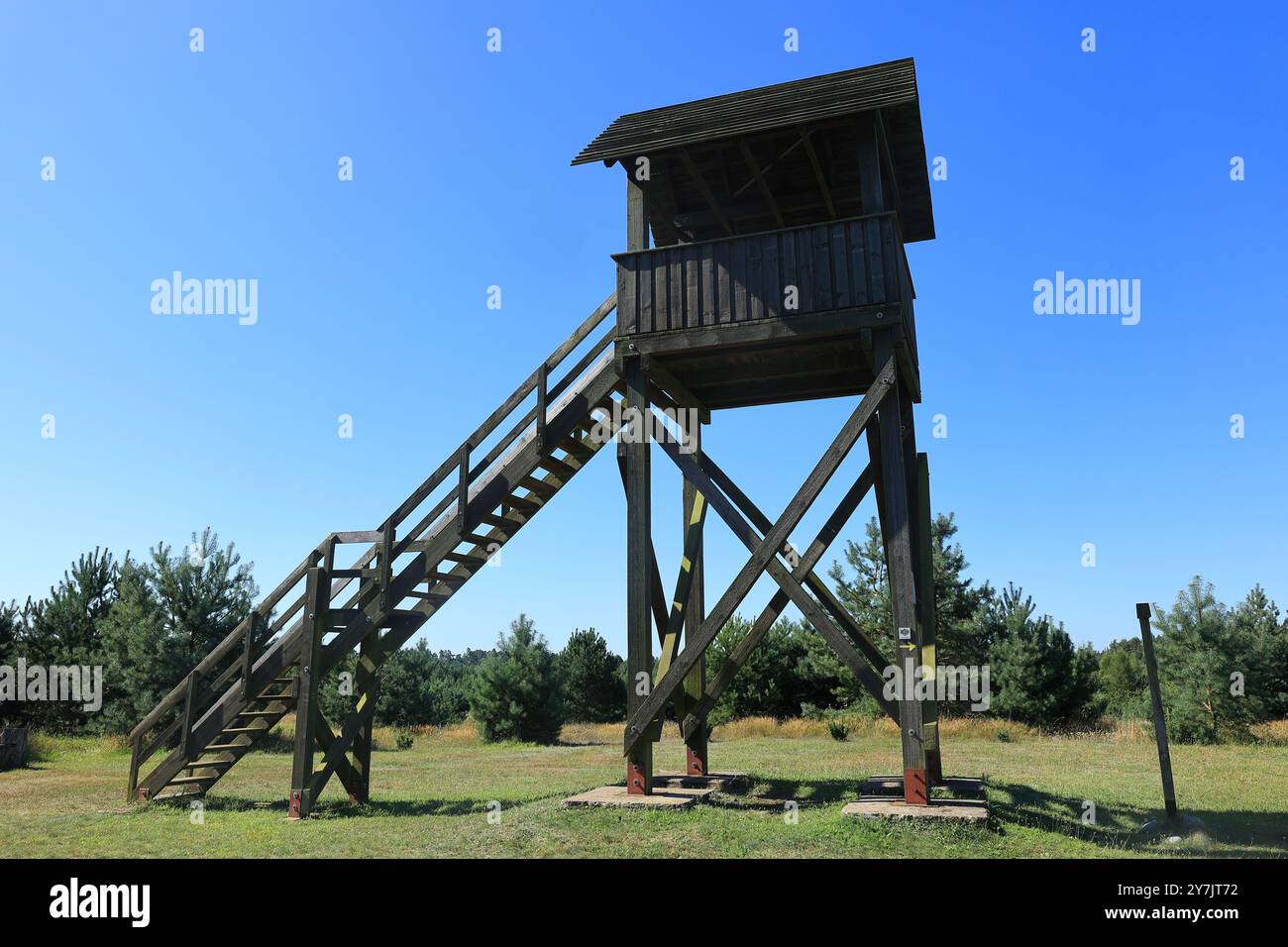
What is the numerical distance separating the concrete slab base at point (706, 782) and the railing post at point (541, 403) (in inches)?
208

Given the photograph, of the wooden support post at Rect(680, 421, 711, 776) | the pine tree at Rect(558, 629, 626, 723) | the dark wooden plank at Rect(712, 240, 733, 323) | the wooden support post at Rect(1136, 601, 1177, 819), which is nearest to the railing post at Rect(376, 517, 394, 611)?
the wooden support post at Rect(680, 421, 711, 776)

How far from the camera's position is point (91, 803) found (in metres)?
13.5

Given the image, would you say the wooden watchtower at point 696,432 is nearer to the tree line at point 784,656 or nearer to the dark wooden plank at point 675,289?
the dark wooden plank at point 675,289

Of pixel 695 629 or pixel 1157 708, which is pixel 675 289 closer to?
pixel 695 629

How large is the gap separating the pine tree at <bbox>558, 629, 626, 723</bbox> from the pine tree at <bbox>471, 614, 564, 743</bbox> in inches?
408

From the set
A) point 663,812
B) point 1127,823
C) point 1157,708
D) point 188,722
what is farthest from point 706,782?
point 188,722

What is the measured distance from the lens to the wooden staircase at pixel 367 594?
488 inches

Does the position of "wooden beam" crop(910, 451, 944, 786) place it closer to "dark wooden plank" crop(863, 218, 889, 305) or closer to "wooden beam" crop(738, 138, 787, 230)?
"dark wooden plank" crop(863, 218, 889, 305)

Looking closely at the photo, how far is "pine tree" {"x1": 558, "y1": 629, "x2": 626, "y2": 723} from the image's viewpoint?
137 ft

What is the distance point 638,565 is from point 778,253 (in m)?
4.75

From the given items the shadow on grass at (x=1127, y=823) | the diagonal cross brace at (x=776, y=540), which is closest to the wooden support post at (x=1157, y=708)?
the shadow on grass at (x=1127, y=823)

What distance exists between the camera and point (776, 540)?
10758 millimetres
